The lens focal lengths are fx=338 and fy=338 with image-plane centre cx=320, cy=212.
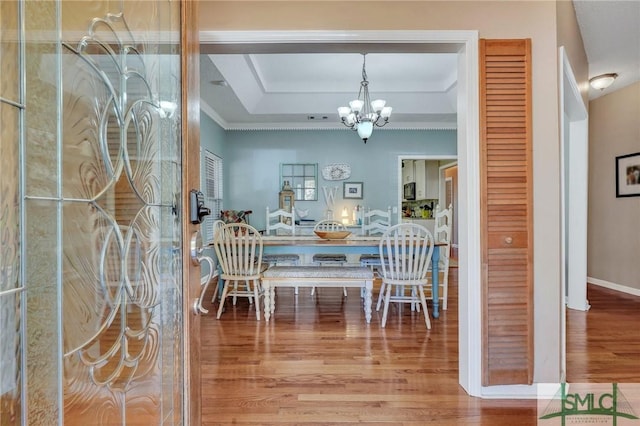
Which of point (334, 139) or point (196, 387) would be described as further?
point (334, 139)

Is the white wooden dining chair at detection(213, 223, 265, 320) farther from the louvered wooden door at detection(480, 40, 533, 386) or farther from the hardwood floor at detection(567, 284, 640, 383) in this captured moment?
the hardwood floor at detection(567, 284, 640, 383)

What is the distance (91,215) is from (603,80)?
16.7 feet

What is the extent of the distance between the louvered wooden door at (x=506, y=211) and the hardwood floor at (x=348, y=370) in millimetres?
293

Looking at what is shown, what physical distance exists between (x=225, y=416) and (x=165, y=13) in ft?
6.13

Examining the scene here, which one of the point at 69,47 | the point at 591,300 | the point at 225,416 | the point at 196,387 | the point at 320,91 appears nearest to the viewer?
the point at 69,47

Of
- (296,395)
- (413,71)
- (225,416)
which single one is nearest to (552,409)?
(296,395)

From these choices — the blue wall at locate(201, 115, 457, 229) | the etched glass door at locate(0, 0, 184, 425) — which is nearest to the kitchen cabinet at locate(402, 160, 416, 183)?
the blue wall at locate(201, 115, 457, 229)

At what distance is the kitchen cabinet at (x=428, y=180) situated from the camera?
29.5 ft

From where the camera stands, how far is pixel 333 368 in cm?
233

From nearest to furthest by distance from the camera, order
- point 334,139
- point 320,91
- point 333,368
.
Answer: point 333,368, point 320,91, point 334,139

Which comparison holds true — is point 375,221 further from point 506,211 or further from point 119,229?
point 119,229

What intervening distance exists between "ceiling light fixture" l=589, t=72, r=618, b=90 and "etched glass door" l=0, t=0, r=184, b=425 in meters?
4.67

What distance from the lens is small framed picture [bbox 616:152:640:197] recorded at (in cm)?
403

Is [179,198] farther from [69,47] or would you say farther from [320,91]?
[320,91]
